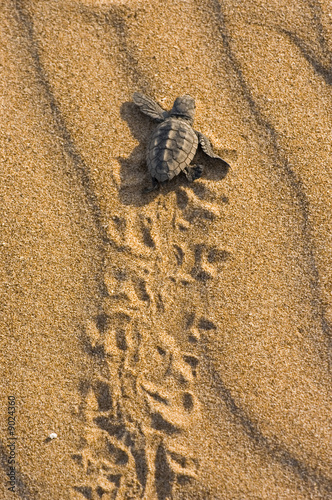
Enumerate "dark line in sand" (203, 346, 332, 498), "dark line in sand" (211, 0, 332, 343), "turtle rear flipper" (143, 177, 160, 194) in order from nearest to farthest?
"dark line in sand" (203, 346, 332, 498) → "dark line in sand" (211, 0, 332, 343) → "turtle rear flipper" (143, 177, 160, 194)

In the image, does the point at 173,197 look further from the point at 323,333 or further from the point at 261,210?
the point at 323,333

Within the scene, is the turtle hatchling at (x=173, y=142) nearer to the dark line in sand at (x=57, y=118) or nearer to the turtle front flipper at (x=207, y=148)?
the turtle front flipper at (x=207, y=148)

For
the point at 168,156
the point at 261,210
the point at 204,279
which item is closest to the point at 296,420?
the point at 204,279

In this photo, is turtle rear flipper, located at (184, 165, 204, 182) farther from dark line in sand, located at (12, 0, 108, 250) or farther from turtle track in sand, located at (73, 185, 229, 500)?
dark line in sand, located at (12, 0, 108, 250)

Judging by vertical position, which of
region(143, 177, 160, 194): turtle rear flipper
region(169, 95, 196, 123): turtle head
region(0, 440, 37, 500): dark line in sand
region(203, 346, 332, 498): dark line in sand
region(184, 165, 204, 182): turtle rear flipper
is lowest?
region(0, 440, 37, 500): dark line in sand

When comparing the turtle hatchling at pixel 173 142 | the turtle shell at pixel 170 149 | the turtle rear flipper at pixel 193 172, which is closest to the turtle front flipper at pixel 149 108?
the turtle hatchling at pixel 173 142

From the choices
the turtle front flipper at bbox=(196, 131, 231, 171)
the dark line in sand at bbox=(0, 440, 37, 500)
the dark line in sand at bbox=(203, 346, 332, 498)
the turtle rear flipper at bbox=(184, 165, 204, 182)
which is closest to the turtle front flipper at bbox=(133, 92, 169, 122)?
the turtle front flipper at bbox=(196, 131, 231, 171)
